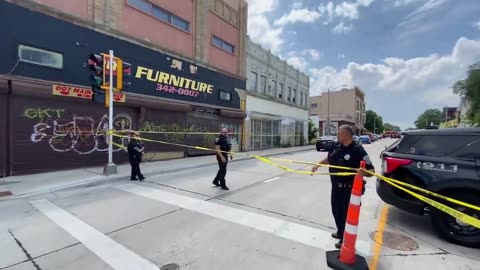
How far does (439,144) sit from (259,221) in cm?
347

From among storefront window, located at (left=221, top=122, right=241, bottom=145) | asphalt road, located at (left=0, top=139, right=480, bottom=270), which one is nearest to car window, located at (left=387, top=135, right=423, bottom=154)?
asphalt road, located at (left=0, top=139, right=480, bottom=270)

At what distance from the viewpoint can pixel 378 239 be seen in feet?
15.1

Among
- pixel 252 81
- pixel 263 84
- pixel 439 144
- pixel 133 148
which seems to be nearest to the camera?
pixel 439 144

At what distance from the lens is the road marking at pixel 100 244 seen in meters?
3.71

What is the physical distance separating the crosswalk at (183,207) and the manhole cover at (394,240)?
32cm

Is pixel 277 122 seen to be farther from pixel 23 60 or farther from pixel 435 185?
pixel 435 185

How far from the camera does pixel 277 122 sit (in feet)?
94.9

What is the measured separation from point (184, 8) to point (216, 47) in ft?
12.3

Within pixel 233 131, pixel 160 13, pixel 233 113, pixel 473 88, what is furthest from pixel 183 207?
pixel 473 88

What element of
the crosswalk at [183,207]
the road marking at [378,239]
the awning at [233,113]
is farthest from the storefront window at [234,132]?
the road marking at [378,239]

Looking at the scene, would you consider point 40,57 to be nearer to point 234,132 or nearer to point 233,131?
point 233,131

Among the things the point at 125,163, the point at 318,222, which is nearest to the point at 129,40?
the point at 125,163

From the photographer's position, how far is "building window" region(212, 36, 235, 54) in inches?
795

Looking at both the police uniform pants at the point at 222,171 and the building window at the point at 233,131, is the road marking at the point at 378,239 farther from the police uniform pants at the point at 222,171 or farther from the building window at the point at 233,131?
the building window at the point at 233,131
